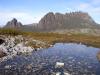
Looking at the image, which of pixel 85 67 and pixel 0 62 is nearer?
pixel 85 67

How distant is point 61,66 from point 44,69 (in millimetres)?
3256

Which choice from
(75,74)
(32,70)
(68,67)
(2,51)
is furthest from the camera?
(2,51)

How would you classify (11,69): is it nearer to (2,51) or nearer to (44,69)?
(44,69)

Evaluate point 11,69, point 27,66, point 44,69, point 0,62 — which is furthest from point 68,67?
point 0,62

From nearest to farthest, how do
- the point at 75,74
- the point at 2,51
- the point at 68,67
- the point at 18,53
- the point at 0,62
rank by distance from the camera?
the point at 75,74
the point at 68,67
the point at 0,62
the point at 2,51
the point at 18,53

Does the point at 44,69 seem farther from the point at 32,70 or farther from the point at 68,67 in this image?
the point at 68,67

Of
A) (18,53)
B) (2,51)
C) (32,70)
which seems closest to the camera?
(32,70)

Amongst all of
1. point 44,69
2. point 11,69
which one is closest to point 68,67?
point 44,69

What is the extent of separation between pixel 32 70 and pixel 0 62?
24.2 ft

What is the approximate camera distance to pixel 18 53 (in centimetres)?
4500

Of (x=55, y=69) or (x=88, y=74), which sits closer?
(x=88, y=74)

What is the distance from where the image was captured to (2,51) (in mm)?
41688

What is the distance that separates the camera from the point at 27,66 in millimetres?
32125

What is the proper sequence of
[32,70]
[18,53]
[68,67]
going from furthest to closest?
[18,53] → [68,67] → [32,70]
